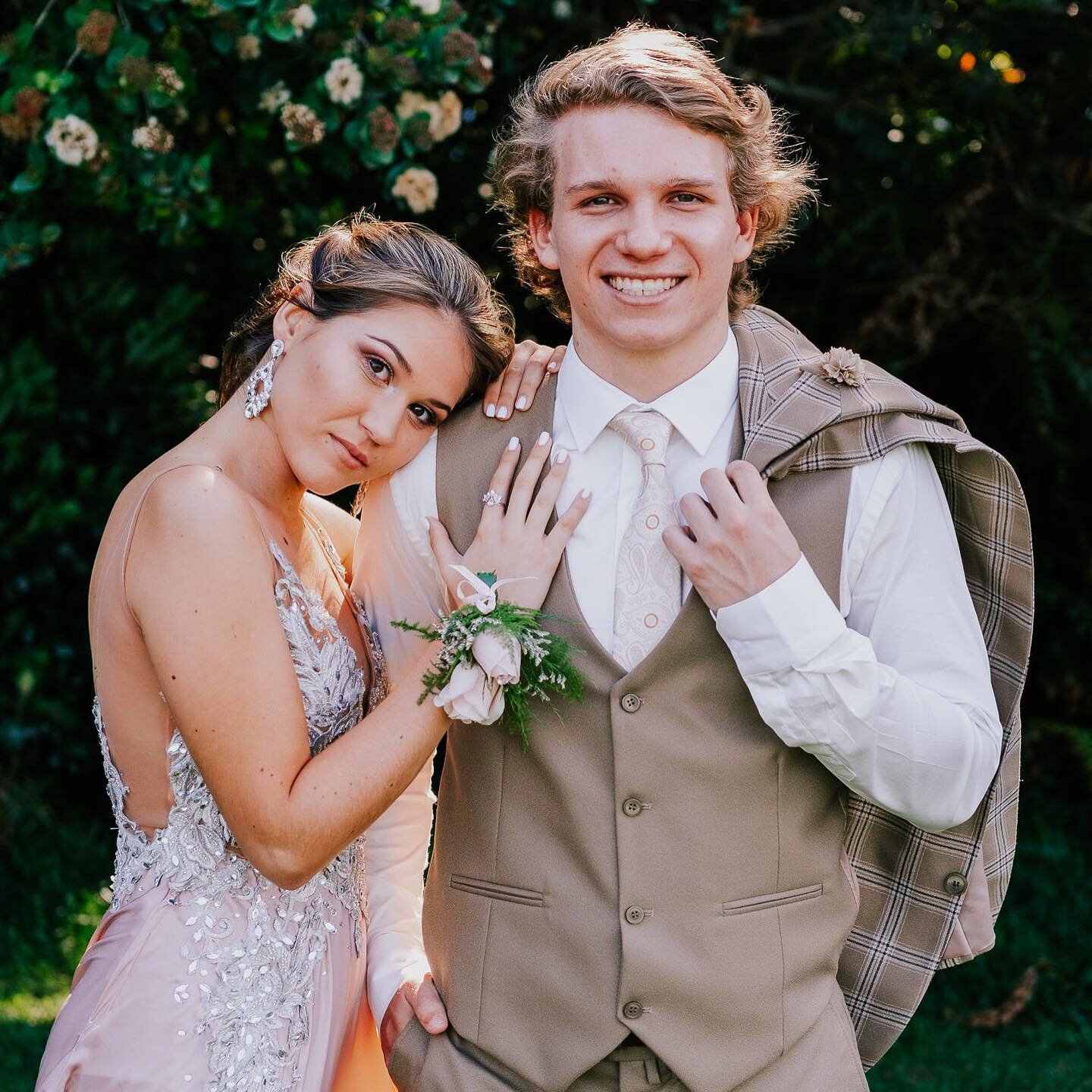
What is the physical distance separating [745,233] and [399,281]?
22.7 inches

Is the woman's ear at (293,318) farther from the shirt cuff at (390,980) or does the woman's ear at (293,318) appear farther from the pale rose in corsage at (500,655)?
the shirt cuff at (390,980)

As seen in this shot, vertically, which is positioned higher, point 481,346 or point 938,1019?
point 481,346

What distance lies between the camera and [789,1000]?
189cm

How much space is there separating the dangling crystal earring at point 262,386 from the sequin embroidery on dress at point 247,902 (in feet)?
0.79

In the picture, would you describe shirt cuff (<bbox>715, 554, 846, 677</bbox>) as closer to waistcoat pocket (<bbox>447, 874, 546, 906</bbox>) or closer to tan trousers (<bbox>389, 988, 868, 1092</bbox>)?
waistcoat pocket (<bbox>447, 874, 546, 906</bbox>)

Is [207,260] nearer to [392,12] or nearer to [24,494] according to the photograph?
[24,494]

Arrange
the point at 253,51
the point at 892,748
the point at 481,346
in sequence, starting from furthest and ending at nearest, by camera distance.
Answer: the point at 253,51
the point at 481,346
the point at 892,748

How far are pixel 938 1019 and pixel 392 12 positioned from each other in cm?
313

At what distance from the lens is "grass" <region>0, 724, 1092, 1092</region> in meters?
3.57

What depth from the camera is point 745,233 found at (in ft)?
7.23

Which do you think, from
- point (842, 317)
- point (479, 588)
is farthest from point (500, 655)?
point (842, 317)

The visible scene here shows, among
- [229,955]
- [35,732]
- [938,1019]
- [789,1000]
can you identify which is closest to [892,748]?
[789,1000]

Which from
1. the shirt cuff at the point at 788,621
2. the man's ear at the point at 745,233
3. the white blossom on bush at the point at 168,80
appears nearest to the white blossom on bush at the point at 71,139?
the white blossom on bush at the point at 168,80

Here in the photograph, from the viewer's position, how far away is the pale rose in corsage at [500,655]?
1856 millimetres
